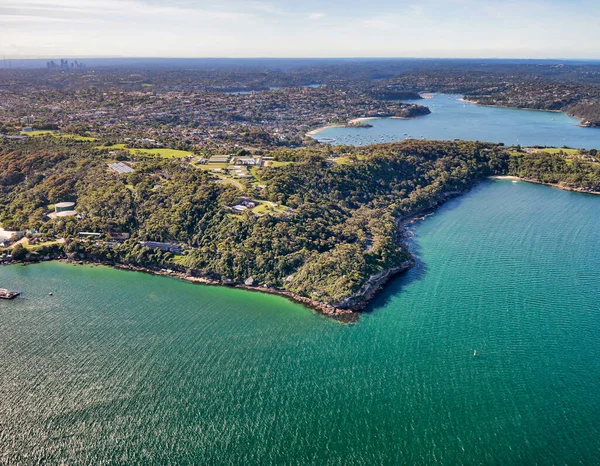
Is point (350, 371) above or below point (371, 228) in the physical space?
below

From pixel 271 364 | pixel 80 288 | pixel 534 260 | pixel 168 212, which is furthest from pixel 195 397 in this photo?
pixel 534 260

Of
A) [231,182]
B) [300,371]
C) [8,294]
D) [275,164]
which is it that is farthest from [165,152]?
[300,371]

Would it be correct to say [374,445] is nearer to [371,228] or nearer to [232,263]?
[232,263]

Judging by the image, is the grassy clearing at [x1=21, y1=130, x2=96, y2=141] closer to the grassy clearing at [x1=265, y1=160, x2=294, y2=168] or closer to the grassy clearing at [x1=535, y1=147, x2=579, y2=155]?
the grassy clearing at [x1=265, y1=160, x2=294, y2=168]

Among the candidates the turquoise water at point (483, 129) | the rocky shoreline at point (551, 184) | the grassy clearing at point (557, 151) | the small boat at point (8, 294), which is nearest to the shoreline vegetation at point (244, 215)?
the rocky shoreline at point (551, 184)

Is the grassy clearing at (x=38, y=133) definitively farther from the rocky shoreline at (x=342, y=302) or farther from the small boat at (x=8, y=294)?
the small boat at (x=8, y=294)
